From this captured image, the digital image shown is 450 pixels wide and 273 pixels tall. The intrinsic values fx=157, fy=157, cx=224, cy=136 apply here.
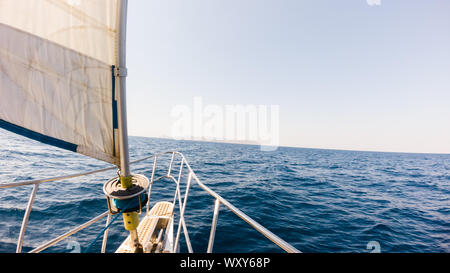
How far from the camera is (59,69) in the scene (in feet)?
5.42

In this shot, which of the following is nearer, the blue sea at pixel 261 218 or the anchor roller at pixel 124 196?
the anchor roller at pixel 124 196

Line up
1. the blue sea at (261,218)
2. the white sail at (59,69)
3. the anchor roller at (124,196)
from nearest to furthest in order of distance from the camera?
the white sail at (59,69) → the anchor roller at (124,196) → the blue sea at (261,218)

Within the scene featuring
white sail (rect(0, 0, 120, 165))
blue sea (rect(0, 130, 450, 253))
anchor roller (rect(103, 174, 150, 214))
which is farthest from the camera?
blue sea (rect(0, 130, 450, 253))

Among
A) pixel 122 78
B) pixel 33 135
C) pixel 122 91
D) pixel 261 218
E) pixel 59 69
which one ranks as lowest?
pixel 261 218

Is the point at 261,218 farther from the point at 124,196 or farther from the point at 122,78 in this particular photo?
the point at 122,78

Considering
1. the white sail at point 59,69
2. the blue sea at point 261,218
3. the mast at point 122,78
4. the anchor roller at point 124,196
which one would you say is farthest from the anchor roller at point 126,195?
the blue sea at point 261,218

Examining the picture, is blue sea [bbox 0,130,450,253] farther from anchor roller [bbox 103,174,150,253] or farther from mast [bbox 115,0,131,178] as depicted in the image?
mast [bbox 115,0,131,178]

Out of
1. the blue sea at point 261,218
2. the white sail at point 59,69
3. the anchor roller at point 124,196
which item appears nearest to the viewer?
the white sail at point 59,69

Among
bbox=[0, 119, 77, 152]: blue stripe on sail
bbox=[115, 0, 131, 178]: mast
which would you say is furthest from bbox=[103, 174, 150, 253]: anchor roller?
bbox=[0, 119, 77, 152]: blue stripe on sail

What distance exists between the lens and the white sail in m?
1.55

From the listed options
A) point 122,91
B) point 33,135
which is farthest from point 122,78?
point 33,135

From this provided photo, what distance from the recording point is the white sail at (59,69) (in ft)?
5.08

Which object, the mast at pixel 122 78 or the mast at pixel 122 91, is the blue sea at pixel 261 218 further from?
the mast at pixel 122 78
